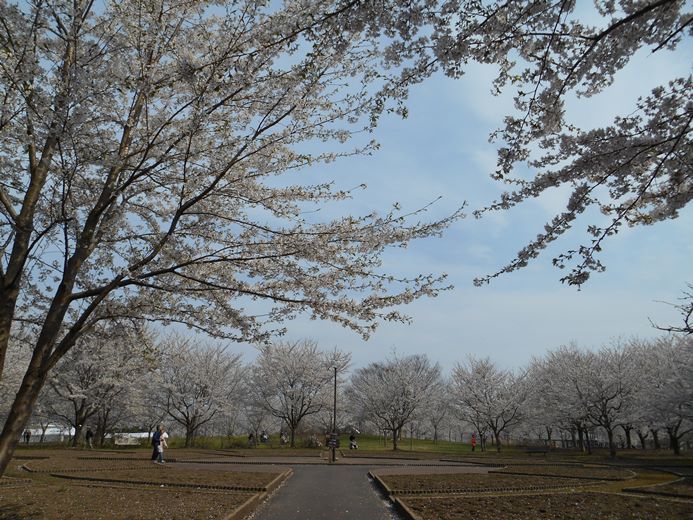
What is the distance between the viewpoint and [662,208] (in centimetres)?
469

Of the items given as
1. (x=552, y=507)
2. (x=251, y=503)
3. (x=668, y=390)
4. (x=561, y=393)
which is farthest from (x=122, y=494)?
(x=561, y=393)

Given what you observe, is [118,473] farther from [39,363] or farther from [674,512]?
[674,512]

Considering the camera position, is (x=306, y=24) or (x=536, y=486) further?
(x=536, y=486)

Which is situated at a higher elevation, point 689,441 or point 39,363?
point 39,363

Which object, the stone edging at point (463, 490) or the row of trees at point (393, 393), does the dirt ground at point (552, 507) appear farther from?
the row of trees at point (393, 393)

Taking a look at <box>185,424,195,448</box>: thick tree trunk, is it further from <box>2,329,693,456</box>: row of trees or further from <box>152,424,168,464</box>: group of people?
<box>152,424,168,464</box>: group of people

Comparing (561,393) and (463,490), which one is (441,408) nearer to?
(561,393)

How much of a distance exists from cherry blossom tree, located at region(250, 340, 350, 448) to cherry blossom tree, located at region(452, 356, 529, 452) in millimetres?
13122

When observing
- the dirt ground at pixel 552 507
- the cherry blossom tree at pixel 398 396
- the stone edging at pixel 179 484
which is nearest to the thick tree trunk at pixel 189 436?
the cherry blossom tree at pixel 398 396

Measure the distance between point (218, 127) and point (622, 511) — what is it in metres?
9.29

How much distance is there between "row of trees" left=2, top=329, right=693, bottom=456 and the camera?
95.8 feet

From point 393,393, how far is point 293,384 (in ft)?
29.1

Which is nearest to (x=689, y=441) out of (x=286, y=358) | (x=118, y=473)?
(x=286, y=358)

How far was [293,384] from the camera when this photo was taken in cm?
3922
